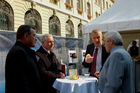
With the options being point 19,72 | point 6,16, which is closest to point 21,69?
point 19,72

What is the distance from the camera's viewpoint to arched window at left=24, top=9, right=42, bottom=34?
12480mm

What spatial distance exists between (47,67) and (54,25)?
42.8 feet

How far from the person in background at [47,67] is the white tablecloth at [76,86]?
0.39ft

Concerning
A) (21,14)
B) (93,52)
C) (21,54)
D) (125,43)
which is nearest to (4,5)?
(21,14)

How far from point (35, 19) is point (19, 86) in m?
11.9

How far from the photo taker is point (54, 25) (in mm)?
15555

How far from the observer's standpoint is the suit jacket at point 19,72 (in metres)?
1.66

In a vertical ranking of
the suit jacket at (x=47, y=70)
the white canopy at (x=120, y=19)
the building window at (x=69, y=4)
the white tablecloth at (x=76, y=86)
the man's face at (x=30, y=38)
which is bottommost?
the white tablecloth at (x=76, y=86)

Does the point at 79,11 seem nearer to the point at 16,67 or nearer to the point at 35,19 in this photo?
the point at 35,19

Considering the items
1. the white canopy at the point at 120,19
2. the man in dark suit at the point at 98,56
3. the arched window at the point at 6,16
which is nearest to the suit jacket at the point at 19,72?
the man in dark suit at the point at 98,56

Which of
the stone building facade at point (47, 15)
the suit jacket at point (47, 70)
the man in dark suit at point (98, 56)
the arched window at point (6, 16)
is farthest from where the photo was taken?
the stone building facade at point (47, 15)

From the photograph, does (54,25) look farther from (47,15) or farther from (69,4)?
(69,4)

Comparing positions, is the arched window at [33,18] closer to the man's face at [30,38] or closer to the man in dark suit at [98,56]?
the man in dark suit at [98,56]

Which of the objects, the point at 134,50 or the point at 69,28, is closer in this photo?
the point at 134,50
